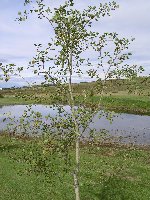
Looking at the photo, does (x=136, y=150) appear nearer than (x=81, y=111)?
No

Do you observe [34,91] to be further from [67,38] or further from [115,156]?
[115,156]

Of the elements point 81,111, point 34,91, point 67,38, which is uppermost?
point 67,38

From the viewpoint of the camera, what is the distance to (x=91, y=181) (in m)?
27.5

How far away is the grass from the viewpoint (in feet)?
81.2

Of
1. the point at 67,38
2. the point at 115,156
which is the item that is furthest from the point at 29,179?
the point at 67,38

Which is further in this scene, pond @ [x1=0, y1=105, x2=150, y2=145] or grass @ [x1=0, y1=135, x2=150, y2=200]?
pond @ [x1=0, y1=105, x2=150, y2=145]

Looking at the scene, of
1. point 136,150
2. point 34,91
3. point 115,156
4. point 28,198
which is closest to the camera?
point 34,91

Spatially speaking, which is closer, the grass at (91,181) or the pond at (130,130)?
the grass at (91,181)

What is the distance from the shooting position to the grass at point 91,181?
24.8 metres

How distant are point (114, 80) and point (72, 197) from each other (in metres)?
11.9

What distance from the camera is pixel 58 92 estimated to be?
51.6 feet

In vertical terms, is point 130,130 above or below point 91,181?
above

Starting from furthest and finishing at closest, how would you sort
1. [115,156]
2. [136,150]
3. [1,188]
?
1. [136,150]
2. [115,156]
3. [1,188]

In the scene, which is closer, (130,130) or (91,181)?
(91,181)
